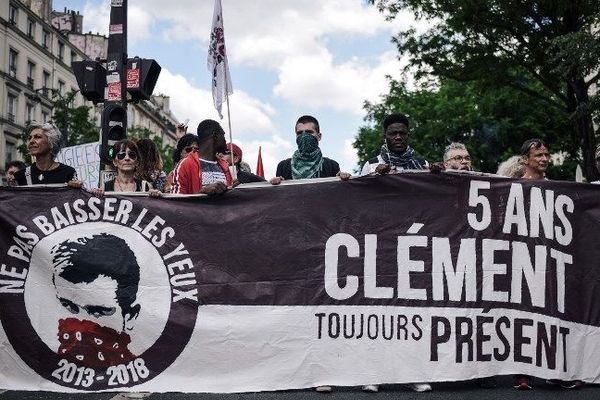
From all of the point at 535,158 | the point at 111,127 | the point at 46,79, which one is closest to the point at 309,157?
the point at 535,158

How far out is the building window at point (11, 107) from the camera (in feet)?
158

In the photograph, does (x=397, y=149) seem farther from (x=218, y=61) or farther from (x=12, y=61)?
(x=12, y=61)

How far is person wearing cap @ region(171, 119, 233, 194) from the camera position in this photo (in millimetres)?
5875

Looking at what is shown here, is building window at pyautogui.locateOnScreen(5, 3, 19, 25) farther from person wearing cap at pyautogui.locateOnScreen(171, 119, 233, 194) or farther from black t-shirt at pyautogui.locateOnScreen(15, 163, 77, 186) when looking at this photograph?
person wearing cap at pyautogui.locateOnScreen(171, 119, 233, 194)

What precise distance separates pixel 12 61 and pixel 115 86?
43.9 m

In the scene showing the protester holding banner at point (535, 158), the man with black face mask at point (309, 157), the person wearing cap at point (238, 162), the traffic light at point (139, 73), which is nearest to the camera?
the protester holding banner at point (535, 158)

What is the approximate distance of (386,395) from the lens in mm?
5129

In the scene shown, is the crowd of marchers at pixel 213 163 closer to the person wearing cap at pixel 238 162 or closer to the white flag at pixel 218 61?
the person wearing cap at pixel 238 162

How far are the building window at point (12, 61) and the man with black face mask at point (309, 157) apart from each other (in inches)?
1813

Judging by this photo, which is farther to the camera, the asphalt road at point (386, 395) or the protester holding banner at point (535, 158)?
the protester holding banner at point (535, 158)

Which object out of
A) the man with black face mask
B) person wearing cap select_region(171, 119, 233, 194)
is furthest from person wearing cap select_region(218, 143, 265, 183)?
the man with black face mask

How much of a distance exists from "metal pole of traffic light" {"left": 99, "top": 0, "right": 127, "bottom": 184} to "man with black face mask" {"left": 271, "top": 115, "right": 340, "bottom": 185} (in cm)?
284

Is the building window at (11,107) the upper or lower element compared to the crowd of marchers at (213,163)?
upper

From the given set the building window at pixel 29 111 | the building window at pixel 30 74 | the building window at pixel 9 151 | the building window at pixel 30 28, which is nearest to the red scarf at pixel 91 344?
the building window at pixel 9 151
